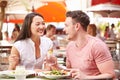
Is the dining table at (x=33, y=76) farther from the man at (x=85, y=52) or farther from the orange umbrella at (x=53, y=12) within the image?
the orange umbrella at (x=53, y=12)

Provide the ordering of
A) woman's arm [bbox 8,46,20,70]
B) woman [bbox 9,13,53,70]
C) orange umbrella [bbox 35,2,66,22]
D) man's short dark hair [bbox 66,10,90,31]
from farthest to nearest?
orange umbrella [bbox 35,2,66,22] < woman [bbox 9,13,53,70] < woman's arm [bbox 8,46,20,70] < man's short dark hair [bbox 66,10,90,31]

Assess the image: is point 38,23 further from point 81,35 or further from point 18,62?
point 81,35

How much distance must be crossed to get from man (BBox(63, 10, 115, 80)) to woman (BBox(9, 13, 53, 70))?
1.86ft

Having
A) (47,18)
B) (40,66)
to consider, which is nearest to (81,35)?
(40,66)

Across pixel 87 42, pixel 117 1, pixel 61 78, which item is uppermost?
pixel 117 1

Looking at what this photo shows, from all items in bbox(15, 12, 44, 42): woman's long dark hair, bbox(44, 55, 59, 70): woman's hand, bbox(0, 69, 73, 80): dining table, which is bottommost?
bbox(0, 69, 73, 80): dining table

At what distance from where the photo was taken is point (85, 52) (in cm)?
363

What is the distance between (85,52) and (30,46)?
91 centimetres

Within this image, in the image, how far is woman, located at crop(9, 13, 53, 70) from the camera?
13.9 feet

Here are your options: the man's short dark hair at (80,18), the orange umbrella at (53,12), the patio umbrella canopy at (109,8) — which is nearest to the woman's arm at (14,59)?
the man's short dark hair at (80,18)

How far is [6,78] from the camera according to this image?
134 inches

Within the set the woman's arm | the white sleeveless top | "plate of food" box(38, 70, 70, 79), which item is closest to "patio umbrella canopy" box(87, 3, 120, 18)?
the white sleeveless top

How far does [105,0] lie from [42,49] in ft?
19.3

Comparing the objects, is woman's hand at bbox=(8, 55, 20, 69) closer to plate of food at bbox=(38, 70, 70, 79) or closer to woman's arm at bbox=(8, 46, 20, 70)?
woman's arm at bbox=(8, 46, 20, 70)
